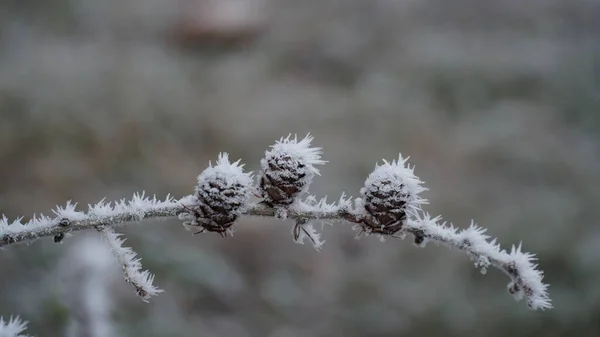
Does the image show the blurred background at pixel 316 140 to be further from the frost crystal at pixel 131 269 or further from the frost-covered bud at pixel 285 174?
the frost-covered bud at pixel 285 174

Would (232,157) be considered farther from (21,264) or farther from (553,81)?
(553,81)

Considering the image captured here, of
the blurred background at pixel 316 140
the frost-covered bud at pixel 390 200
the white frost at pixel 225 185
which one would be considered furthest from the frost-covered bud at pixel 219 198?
the blurred background at pixel 316 140

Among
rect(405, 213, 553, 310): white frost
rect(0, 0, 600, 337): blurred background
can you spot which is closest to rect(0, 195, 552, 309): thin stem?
rect(405, 213, 553, 310): white frost

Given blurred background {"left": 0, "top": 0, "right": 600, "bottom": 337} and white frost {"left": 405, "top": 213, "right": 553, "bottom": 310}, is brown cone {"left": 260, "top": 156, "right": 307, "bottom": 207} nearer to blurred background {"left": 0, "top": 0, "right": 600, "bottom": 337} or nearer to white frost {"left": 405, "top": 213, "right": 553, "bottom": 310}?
white frost {"left": 405, "top": 213, "right": 553, "bottom": 310}

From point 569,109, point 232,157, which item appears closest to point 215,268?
point 232,157

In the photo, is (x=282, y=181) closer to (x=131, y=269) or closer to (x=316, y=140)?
(x=131, y=269)

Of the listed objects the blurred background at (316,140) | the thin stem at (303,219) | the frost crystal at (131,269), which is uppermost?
the blurred background at (316,140)
